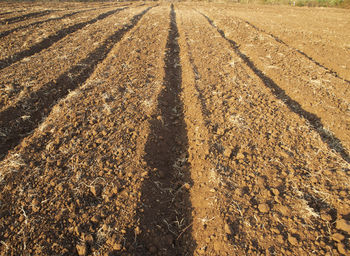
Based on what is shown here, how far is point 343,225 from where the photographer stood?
208cm

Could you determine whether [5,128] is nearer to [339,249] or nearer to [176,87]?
[176,87]

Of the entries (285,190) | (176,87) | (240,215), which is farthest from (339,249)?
(176,87)

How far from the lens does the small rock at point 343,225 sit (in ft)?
6.75

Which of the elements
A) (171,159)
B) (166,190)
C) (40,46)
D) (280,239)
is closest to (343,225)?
(280,239)

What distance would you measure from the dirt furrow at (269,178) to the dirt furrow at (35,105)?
3593 mm

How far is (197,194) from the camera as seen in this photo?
101 inches

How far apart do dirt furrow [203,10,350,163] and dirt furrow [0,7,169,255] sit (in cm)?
361

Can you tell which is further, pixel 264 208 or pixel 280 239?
pixel 264 208

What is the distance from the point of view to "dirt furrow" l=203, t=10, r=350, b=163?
3.61 metres

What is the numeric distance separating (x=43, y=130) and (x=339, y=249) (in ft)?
15.6

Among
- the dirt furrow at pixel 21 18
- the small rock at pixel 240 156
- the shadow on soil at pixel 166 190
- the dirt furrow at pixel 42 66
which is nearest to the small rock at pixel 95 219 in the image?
the shadow on soil at pixel 166 190

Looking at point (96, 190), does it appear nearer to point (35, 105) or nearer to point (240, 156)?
point (240, 156)

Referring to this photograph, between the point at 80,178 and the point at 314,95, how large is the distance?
224 inches

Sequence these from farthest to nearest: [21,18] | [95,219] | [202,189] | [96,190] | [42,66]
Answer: [21,18], [42,66], [202,189], [96,190], [95,219]
